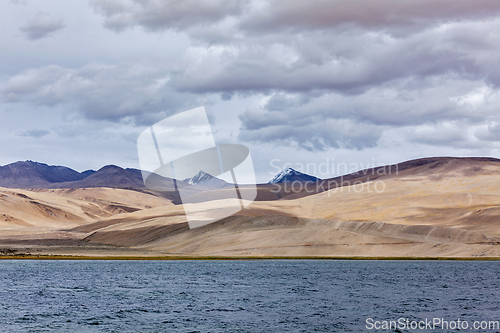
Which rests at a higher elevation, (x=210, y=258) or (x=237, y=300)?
(x=237, y=300)

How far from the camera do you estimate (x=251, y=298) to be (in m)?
60.5

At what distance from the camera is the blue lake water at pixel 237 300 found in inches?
1737

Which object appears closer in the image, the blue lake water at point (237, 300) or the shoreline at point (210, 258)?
the blue lake water at point (237, 300)

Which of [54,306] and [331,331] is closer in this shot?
[331,331]

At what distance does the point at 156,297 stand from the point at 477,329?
33270 mm

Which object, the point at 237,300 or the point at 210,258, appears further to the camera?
the point at 210,258

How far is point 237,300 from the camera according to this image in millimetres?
58812

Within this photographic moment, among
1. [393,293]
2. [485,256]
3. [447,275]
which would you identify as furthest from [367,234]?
[393,293]

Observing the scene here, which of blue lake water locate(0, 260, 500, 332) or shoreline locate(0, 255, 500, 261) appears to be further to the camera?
shoreline locate(0, 255, 500, 261)

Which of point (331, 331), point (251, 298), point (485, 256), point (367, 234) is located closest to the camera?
point (331, 331)

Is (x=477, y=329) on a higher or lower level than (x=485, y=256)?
higher

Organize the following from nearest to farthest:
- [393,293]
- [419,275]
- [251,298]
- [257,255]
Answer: [251,298], [393,293], [419,275], [257,255]

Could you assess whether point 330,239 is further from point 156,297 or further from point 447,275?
point 156,297

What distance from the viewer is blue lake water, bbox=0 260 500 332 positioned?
44125 mm
